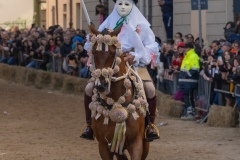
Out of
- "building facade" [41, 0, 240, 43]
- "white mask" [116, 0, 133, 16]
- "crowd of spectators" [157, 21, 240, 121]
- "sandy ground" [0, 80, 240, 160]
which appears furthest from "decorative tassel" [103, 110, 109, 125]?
"building facade" [41, 0, 240, 43]

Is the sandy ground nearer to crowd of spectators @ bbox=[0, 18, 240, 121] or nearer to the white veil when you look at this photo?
crowd of spectators @ bbox=[0, 18, 240, 121]

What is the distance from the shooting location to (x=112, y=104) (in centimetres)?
1085

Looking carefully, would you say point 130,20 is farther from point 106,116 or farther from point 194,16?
point 194,16

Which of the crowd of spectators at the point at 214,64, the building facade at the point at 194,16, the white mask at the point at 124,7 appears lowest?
the crowd of spectators at the point at 214,64

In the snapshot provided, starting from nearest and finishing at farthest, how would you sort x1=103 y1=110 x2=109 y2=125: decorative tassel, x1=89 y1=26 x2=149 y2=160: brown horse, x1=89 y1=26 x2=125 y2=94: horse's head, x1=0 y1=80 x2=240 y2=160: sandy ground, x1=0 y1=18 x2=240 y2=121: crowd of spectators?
x1=89 y1=26 x2=125 y2=94: horse's head
x1=89 y1=26 x2=149 y2=160: brown horse
x1=103 y1=110 x2=109 y2=125: decorative tassel
x1=0 y1=80 x2=240 y2=160: sandy ground
x1=0 y1=18 x2=240 y2=121: crowd of spectators

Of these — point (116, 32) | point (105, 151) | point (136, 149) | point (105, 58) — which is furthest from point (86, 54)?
point (105, 58)

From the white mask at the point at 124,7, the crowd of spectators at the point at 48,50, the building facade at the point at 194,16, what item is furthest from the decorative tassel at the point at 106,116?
the crowd of spectators at the point at 48,50

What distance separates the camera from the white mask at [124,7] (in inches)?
464

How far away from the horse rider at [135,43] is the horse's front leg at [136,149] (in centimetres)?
44

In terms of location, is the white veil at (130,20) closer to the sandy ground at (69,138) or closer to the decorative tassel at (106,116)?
the decorative tassel at (106,116)

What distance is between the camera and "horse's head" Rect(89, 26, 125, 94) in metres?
10.3

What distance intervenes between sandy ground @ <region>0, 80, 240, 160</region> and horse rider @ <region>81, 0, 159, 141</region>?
2.73 meters

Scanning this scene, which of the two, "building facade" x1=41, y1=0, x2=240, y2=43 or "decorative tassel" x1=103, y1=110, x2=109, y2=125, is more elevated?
"building facade" x1=41, y1=0, x2=240, y2=43

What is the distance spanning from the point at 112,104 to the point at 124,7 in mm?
1583
